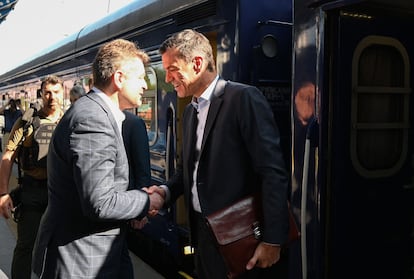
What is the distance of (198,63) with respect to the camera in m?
2.03

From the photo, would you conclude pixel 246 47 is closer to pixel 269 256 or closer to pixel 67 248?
pixel 269 256

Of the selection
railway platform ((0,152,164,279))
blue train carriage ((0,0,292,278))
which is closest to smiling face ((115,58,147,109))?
blue train carriage ((0,0,292,278))

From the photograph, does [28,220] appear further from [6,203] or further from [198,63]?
[198,63]

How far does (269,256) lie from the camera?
73.4 inches

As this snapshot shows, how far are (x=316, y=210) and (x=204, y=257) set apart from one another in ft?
2.03

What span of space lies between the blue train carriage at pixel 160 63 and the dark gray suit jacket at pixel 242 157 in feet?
3.19

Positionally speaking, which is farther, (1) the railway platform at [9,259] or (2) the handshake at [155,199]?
(1) the railway platform at [9,259]

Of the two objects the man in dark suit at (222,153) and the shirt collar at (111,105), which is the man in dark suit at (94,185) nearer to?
the shirt collar at (111,105)

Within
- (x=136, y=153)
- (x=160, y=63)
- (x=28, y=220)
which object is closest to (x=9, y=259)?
(x=28, y=220)

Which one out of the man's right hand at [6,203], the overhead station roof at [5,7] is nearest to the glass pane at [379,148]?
the man's right hand at [6,203]

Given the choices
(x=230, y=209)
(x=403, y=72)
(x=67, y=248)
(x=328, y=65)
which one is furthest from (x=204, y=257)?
(x=403, y=72)

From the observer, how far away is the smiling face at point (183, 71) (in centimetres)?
202

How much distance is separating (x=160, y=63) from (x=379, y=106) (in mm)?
1867

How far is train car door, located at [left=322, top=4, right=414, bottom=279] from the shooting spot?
2305 mm
